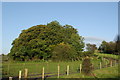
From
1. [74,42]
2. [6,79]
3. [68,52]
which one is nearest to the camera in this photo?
[6,79]

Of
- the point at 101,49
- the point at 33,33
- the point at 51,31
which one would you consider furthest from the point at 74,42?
the point at 101,49

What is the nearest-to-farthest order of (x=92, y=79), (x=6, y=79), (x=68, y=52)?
(x=6, y=79), (x=92, y=79), (x=68, y=52)

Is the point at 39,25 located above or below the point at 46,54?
above

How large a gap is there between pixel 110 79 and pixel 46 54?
3006 centimetres

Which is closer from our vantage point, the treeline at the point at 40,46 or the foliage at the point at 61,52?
the foliage at the point at 61,52

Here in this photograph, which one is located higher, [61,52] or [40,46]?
[40,46]

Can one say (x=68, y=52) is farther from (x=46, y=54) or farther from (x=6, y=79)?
(x=6, y=79)

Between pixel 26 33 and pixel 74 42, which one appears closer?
pixel 26 33

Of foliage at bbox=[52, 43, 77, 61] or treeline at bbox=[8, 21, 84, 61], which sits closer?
foliage at bbox=[52, 43, 77, 61]

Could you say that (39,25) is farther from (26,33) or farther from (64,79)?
(64,79)

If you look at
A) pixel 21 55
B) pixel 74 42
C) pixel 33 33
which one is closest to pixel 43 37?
pixel 33 33

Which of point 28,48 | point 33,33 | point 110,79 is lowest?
point 110,79

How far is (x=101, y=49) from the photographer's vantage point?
104 metres

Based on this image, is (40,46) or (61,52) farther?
(40,46)
